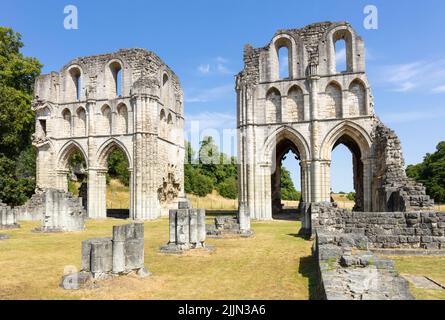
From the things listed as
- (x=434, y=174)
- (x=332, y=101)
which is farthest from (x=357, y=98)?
(x=434, y=174)

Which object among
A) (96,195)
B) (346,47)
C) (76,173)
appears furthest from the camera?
(76,173)

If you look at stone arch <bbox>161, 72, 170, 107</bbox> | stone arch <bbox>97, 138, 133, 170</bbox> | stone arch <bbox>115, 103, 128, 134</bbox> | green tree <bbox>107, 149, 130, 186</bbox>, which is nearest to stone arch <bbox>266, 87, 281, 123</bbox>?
stone arch <bbox>161, 72, 170, 107</bbox>

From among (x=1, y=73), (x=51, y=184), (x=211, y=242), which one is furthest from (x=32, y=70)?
(x=211, y=242)

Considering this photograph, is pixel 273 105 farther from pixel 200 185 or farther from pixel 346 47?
pixel 200 185

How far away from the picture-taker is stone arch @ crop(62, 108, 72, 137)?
2836 centimetres

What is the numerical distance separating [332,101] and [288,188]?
3744 centimetres

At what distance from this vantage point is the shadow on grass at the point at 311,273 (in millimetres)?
6375

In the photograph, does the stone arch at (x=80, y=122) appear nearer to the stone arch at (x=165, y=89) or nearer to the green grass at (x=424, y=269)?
the stone arch at (x=165, y=89)

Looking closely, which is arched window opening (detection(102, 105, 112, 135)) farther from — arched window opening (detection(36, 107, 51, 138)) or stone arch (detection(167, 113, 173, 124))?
stone arch (detection(167, 113, 173, 124))

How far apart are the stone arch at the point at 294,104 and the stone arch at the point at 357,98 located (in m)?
2.79

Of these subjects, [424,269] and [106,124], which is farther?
[106,124]

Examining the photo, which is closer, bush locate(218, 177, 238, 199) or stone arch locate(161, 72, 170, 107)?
stone arch locate(161, 72, 170, 107)

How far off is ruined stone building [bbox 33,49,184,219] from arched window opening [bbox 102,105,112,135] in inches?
2.7

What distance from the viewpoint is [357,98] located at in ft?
72.8
